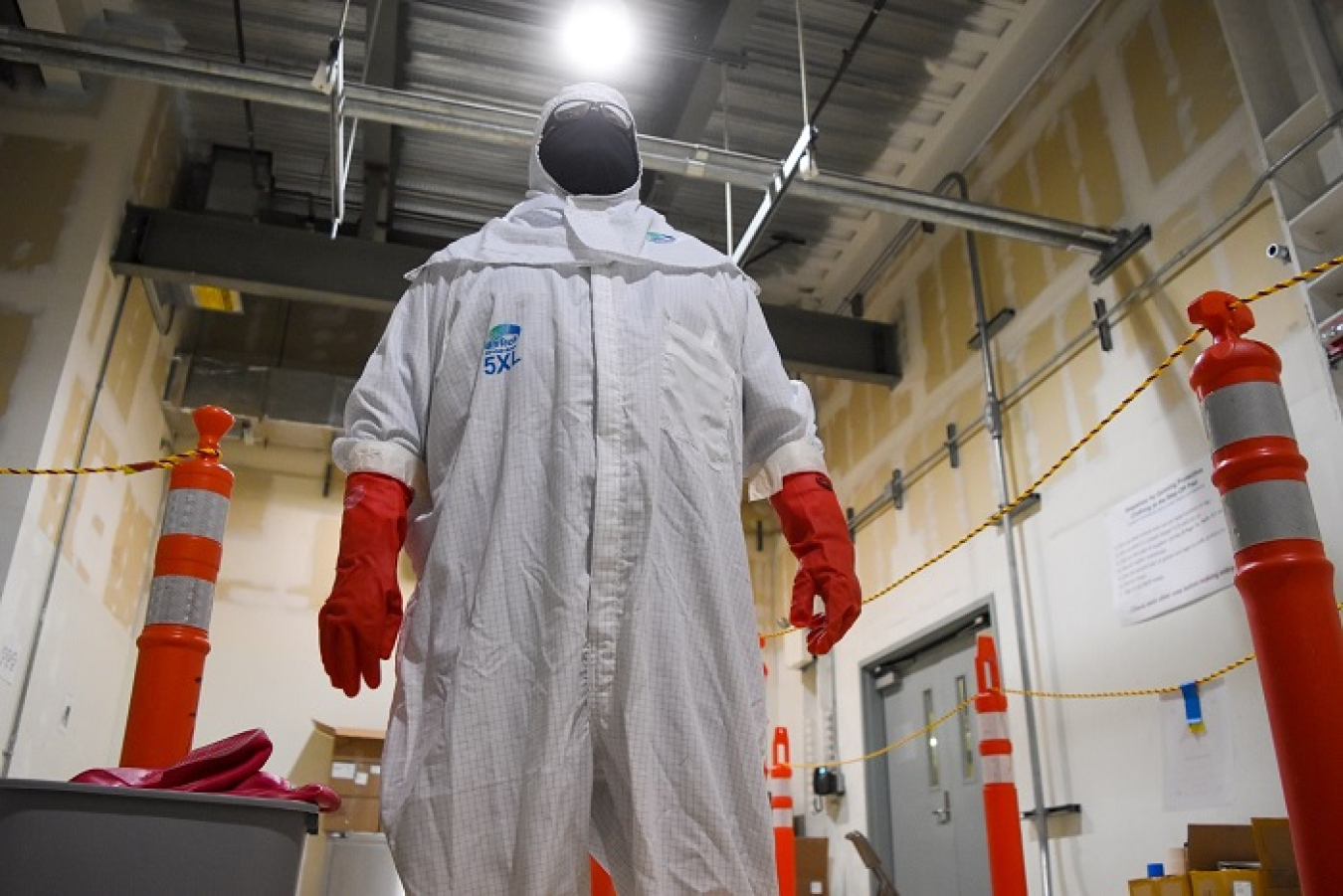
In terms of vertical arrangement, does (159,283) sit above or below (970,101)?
below

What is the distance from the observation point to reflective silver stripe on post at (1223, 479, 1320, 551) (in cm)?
175

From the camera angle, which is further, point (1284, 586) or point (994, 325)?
point (994, 325)

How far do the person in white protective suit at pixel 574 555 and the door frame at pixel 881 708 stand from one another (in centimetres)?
362

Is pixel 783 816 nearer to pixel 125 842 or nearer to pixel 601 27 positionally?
pixel 601 27

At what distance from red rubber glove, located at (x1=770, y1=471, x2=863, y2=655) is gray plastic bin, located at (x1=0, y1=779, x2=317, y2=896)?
2.75ft

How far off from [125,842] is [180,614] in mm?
1049

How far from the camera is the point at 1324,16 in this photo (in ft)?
11.1

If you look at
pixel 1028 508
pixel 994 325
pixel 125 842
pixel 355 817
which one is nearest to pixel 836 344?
pixel 994 325

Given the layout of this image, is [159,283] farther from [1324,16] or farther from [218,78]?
[1324,16]

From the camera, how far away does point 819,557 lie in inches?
66.8

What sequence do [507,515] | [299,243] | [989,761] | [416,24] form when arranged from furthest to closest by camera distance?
1. [299,243]
2. [416,24]
3. [989,761]
4. [507,515]

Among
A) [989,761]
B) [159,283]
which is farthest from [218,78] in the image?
[989,761]

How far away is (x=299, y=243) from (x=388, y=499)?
4.39 m

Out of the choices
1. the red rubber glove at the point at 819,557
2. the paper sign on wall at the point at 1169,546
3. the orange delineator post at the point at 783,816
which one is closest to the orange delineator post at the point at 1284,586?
the red rubber glove at the point at 819,557
